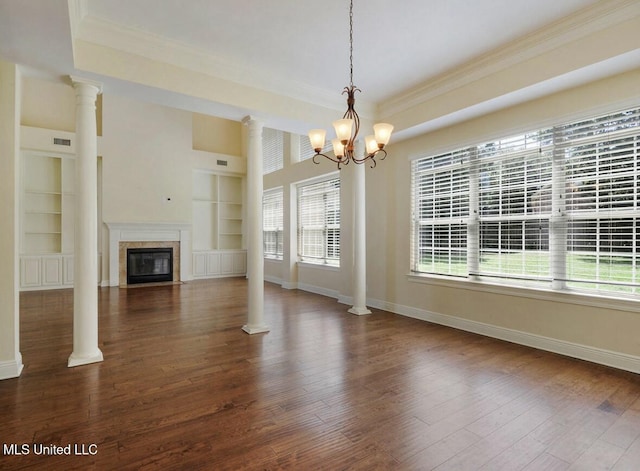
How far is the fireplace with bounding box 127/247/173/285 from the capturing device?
8.34m

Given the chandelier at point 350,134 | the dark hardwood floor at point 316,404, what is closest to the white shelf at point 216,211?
the dark hardwood floor at point 316,404

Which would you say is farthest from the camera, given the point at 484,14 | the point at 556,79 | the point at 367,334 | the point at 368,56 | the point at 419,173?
the point at 419,173

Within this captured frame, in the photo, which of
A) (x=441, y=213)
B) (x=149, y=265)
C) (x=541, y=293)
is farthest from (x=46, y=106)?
(x=541, y=293)

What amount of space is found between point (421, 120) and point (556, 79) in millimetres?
1571

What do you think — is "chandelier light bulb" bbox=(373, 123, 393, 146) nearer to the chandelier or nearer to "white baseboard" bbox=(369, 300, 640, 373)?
the chandelier

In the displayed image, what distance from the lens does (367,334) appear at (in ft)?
14.1

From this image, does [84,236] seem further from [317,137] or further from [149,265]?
[149,265]

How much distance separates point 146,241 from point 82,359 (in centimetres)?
569

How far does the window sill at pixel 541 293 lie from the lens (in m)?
3.22

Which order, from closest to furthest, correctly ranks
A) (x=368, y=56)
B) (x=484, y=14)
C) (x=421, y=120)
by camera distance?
1. (x=484, y=14)
2. (x=368, y=56)
3. (x=421, y=120)

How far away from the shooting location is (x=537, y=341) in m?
3.78

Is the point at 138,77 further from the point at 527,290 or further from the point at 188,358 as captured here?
the point at 527,290

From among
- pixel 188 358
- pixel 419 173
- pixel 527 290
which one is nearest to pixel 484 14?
pixel 419 173

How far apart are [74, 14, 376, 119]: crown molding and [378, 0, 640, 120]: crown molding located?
3.84ft
